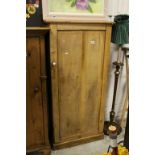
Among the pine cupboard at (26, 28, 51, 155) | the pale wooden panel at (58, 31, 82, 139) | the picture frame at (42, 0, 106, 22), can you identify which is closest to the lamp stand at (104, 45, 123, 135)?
the pale wooden panel at (58, 31, 82, 139)

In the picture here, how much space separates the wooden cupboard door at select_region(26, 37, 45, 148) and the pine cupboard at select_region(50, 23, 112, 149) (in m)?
0.14

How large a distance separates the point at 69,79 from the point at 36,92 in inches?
13.8

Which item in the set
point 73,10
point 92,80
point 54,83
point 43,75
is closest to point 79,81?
point 92,80

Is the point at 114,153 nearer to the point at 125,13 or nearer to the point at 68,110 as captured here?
the point at 68,110

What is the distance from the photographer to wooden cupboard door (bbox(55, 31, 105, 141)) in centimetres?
187

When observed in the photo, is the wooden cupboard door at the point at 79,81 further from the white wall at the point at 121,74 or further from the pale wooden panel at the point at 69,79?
the white wall at the point at 121,74

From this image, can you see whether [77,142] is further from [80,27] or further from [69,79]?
[80,27]

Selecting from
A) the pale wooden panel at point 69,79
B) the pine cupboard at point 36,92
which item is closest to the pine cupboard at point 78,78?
the pale wooden panel at point 69,79

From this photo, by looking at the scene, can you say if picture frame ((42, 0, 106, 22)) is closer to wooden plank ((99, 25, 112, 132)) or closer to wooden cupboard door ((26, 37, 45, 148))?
wooden plank ((99, 25, 112, 132))

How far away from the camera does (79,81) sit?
6.55 feet

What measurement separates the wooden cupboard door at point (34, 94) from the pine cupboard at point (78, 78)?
0.47 feet
